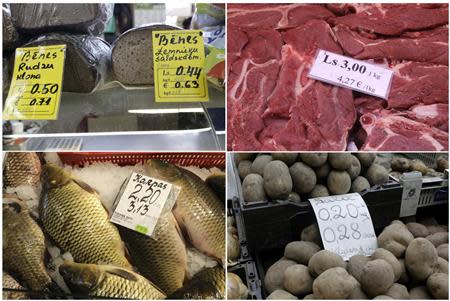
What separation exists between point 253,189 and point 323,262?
0.34 m

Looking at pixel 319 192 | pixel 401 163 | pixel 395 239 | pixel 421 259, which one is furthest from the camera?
pixel 401 163

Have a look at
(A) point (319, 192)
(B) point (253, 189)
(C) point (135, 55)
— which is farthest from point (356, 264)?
(C) point (135, 55)

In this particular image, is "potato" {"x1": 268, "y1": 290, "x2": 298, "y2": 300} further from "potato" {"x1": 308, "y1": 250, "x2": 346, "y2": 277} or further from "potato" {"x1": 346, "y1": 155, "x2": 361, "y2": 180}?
"potato" {"x1": 346, "y1": 155, "x2": 361, "y2": 180}

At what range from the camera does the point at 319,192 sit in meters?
1.54

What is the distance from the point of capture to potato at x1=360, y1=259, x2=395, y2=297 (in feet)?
4.09

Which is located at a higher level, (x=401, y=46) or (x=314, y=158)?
(x=401, y=46)

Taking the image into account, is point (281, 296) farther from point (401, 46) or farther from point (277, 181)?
point (401, 46)

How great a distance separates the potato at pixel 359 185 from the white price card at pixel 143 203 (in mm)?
657

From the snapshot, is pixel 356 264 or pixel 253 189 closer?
pixel 356 264

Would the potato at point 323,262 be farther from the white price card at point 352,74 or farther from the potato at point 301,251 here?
the white price card at point 352,74

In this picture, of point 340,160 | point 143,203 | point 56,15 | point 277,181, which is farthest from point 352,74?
point 56,15

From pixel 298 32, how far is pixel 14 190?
1044 millimetres

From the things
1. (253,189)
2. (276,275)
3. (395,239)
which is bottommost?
(276,275)

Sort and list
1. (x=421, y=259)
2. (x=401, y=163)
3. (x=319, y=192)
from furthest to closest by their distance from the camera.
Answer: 1. (x=401, y=163)
2. (x=319, y=192)
3. (x=421, y=259)
